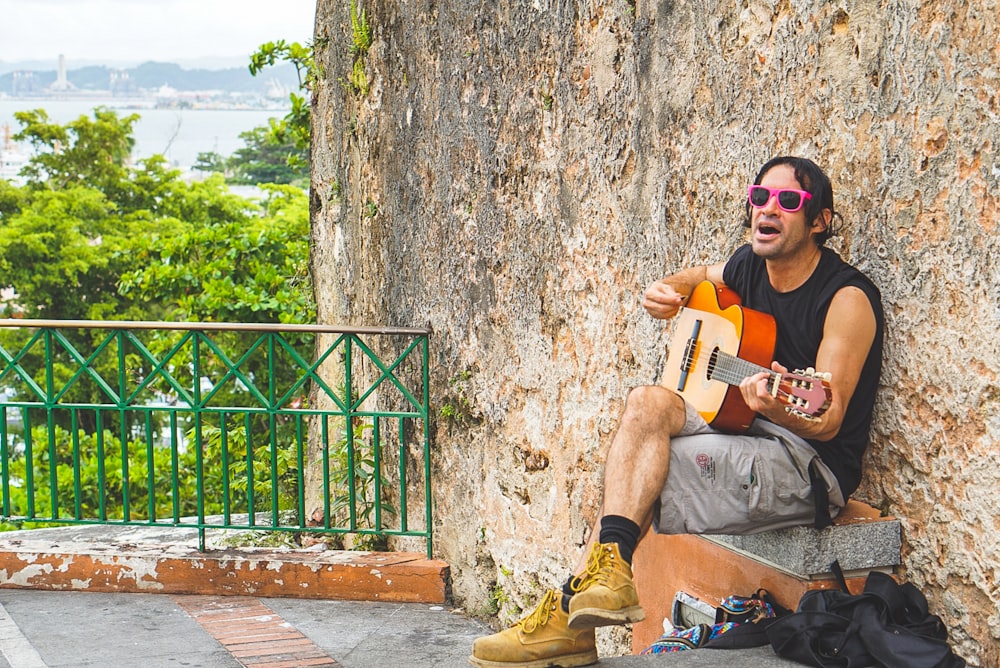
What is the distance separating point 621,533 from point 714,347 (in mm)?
736

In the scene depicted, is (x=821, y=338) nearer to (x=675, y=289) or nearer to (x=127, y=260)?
(x=675, y=289)

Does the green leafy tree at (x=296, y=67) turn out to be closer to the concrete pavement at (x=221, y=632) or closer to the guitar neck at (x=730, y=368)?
the concrete pavement at (x=221, y=632)

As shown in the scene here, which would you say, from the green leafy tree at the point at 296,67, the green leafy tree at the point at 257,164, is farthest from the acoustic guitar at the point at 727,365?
the green leafy tree at the point at 257,164

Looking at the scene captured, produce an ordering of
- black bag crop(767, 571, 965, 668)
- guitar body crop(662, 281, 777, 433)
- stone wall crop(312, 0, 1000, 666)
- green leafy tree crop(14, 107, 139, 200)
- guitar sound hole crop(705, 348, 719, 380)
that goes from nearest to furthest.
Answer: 1. black bag crop(767, 571, 965, 668)
2. stone wall crop(312, 0, 1000, 666)
3. guitar body crop(662, 281, 777, 433)
4. guitar sound hole crop(705, 348, 719, 380)
5. green leafy tree crop(14, 107, 139, 200)

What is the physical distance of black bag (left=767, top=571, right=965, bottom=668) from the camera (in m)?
3.21

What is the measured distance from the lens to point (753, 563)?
12.9 ft

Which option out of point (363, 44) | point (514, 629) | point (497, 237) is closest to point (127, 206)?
point (363, 44)

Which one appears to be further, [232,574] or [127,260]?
[127,260]

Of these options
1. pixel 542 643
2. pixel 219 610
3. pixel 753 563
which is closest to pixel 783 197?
pixel 753 563

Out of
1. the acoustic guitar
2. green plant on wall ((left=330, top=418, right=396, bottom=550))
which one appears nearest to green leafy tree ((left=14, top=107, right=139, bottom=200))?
green plant on wall ((left=330, top=418, right=396, bottom=550))

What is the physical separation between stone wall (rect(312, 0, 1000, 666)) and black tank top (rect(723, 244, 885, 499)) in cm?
7

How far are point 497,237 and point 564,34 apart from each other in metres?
1.02

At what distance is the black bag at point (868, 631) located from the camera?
321cm

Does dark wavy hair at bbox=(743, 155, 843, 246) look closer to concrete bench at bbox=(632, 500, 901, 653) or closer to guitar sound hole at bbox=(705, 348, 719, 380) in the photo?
guitar sound hole at bbox=(705, 348, 719, 380)
